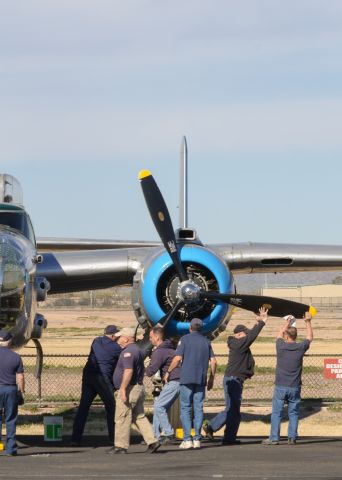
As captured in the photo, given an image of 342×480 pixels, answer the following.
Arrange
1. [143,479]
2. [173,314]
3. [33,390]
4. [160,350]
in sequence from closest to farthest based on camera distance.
A: [143,479], [160,350], [173,314], [33,390]

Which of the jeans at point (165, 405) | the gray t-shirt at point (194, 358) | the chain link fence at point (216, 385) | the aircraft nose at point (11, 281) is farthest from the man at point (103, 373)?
the chain link fence at point (216, 385)

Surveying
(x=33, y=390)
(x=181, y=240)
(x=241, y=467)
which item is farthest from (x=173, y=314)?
(x=33, y=390)

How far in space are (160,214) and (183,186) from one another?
3540 millimetres

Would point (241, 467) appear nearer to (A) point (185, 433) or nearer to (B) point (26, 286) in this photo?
(A) point (185, 433)

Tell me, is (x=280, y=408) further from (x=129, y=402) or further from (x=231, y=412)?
(x=129, y=402)

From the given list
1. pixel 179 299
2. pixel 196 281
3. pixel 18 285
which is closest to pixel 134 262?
pixel 196 281

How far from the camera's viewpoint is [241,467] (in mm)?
13969

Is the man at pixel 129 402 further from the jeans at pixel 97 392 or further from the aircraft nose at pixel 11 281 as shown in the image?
the aircraft nose at pixel 11 281

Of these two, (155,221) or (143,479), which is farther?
(155,221)

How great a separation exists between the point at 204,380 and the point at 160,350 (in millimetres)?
1079

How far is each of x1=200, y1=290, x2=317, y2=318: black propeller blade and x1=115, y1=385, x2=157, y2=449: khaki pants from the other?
3.19m

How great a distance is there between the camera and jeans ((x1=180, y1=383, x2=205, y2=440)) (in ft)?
53.4

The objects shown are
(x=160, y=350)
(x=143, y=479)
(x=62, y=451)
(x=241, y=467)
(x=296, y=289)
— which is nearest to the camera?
(x=143, y=479)

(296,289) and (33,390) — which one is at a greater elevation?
(296,289)
